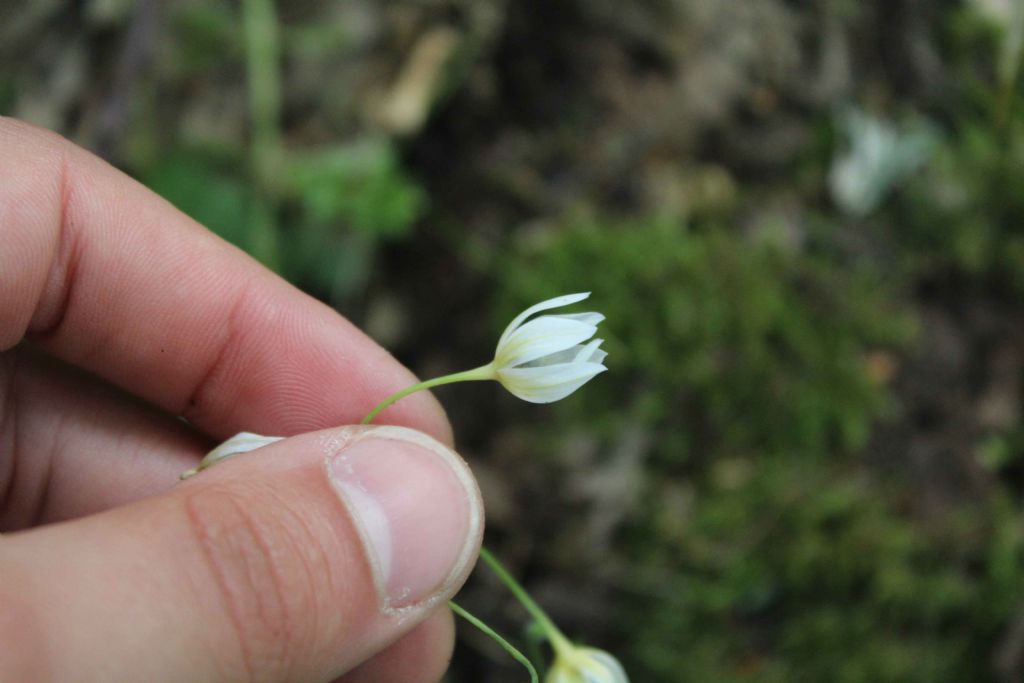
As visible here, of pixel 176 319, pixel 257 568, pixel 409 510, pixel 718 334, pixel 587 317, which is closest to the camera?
pixel 257 568

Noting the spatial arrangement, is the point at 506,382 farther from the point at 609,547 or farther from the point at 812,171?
the point at 812,171

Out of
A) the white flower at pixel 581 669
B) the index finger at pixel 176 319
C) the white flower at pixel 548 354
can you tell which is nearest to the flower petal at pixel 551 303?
the white flower at pixel 548 354

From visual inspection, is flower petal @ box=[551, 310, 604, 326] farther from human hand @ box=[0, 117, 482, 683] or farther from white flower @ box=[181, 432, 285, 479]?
white flower @ box=[181, 432, 285, 479]

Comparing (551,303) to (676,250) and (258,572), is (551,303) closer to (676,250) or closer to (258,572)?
(258,572)

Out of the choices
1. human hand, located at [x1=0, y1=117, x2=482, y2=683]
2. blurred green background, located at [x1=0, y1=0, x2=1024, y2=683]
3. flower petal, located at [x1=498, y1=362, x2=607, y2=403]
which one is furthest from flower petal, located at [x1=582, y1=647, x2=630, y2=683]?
blurred green background, located at [x1=0, y1=0, x2=1024, y2=683]

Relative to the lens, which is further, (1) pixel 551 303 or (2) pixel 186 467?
(2) pixel 186 467

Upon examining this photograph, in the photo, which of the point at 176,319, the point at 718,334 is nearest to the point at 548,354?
the point at 176,319

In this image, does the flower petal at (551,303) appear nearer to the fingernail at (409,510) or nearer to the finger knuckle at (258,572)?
the fingernail at (409,510)
